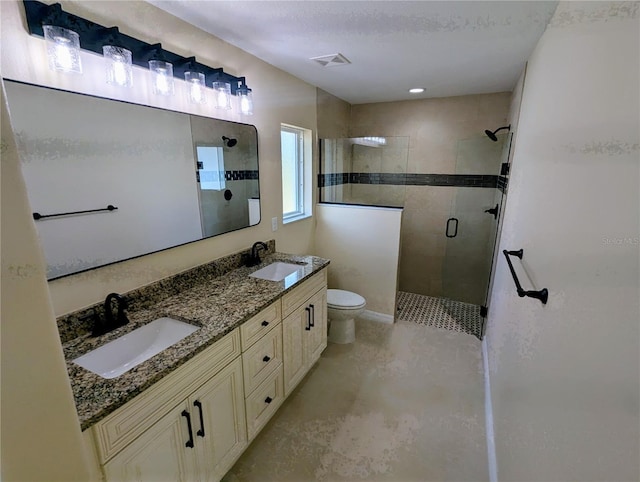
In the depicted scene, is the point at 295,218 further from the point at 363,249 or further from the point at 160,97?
the point at 160,97

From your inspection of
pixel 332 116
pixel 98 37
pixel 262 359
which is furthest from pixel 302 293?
pixel 332 116

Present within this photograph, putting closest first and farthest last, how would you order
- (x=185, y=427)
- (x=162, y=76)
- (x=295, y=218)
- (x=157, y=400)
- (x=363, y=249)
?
1. (x=157, y=400)
2. (x=185, y=427)
3. (x=162, y=76)
4. (x=295, y=218)
5. (x=363, y=249)

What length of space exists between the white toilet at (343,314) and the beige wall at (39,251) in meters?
0.62

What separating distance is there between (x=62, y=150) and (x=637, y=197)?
5.78ft

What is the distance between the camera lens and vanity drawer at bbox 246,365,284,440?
1636mm

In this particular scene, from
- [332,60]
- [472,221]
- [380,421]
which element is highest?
[332,60]

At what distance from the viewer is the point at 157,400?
111 centimetres

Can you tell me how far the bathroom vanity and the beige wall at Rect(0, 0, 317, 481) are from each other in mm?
211

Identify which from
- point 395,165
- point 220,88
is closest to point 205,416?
point 220,88

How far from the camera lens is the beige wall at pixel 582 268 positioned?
62cm

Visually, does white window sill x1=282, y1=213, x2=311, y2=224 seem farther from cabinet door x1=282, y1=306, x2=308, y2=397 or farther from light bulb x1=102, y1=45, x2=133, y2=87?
light bulb x1=102, y1=45, x2=133, y2=87

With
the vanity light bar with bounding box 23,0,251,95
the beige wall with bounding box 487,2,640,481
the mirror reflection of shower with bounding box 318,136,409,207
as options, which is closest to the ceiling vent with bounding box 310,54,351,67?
the vanity light bar with bounding box 23,0,251,95

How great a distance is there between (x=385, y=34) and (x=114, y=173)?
1601 millimetres

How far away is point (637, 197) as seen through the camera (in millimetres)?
615
